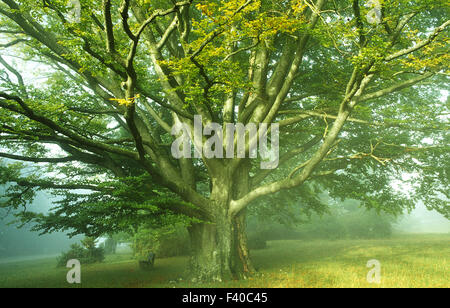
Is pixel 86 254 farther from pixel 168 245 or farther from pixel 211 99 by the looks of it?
pixel 211 99

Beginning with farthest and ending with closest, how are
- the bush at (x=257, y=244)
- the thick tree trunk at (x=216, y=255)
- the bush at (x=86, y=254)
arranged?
the bush at (x=257, y=244) → the bush at (x=86, y=254) → the thick tree trunk at (x=216, y=255)

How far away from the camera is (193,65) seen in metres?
7.36

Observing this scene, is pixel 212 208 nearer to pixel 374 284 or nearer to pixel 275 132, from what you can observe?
pixel 275 132

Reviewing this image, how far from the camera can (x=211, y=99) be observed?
26.4ft

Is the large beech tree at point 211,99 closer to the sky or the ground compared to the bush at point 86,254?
closer to the sky

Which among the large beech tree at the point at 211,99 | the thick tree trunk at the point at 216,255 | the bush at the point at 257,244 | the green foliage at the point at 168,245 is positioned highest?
the large beech tree at the point at 211,99

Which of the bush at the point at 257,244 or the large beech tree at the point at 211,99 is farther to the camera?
the bush at the point at 257,244

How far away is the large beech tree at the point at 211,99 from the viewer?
712cm

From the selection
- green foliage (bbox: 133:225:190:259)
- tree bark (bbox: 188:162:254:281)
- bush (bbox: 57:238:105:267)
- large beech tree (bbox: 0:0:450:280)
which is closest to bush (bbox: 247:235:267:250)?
green foliage (bbox: 133:225:190:259)

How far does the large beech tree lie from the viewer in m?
7.12

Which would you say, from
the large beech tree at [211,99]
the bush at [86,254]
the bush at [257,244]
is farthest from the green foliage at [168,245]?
the large beech tree at [211,99]

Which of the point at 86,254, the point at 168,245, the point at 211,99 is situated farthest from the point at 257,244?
the point at 211,99

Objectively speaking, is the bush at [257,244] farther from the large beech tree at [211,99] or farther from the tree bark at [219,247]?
the tree bark at [219,247]

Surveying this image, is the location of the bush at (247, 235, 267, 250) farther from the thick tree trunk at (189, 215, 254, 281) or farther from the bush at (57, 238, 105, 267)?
the thick tree trunk at (189, 215, 254, 281)
